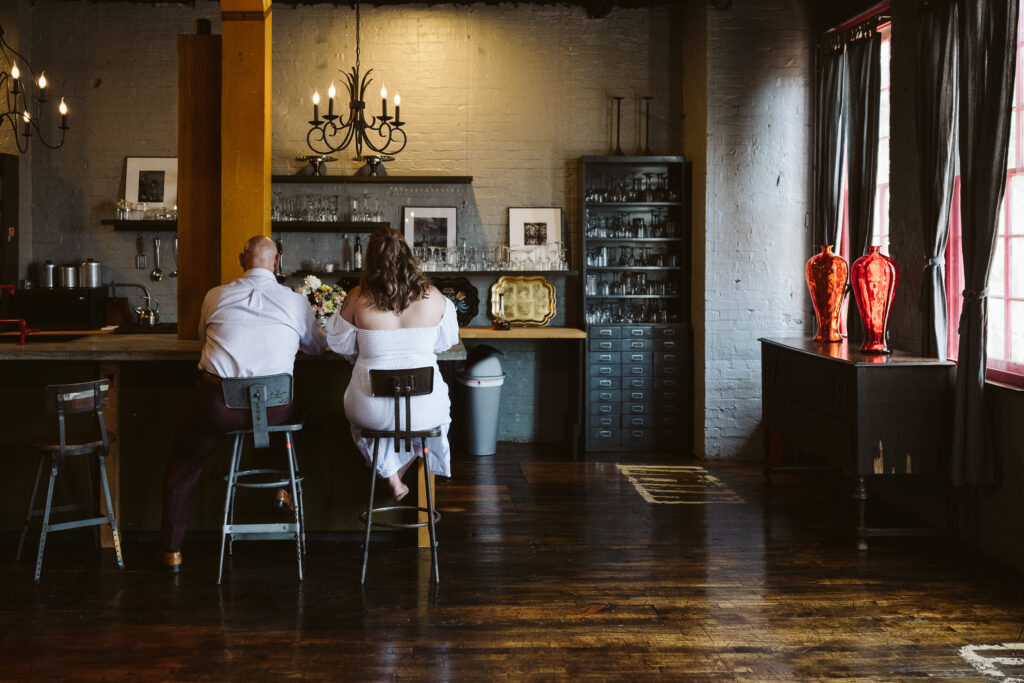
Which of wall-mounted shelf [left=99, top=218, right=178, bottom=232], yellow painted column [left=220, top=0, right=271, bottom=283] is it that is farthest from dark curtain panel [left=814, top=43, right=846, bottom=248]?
wall-mounted shelf [left=99, top=218, right=178, bottom=232]

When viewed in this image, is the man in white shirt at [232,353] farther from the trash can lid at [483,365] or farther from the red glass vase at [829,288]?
the red glass vase at [829,288]

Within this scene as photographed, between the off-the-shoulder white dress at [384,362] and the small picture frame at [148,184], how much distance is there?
421 cm

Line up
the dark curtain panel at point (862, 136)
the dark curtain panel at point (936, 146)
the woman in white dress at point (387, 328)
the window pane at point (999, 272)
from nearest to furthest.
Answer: the woman in white dress at point (387, 328), the window pane at point (999, 272), the dark curtain panel at point (936, 146), the dark curtain panel at point (862, 136)

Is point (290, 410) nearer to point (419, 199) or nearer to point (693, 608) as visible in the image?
point (693, 608)

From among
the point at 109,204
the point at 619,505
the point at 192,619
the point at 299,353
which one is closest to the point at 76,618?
the point at 192,619

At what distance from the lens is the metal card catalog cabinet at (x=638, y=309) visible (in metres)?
7.85

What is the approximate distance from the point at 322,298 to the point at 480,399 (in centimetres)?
264

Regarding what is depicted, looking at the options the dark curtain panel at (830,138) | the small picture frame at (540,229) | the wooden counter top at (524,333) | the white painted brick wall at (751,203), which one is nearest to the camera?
the dark curtain panel at (830,138)

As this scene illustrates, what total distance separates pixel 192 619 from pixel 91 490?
4.07ft

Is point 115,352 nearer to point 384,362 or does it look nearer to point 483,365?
point 384,362

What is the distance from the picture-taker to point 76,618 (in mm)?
3982

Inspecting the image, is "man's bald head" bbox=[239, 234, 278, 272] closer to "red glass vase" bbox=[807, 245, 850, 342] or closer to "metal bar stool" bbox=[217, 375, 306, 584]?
"metal bar stool" bbox=[217, 375, 306, 584]

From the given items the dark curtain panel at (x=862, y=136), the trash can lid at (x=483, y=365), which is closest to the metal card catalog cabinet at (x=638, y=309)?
the trash can lid at (x=483, y=365)

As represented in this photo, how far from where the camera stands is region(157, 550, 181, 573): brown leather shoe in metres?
4.62
